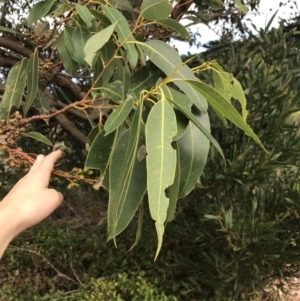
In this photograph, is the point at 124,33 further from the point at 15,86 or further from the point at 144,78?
the point at 15,86

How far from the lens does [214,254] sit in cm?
159

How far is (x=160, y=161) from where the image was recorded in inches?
19.0

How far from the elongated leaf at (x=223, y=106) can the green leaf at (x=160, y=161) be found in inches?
3.0

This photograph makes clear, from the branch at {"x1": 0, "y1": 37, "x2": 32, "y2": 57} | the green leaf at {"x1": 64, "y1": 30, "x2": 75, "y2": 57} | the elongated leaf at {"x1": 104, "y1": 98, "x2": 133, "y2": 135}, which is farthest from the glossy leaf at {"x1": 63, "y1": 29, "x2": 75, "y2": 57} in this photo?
the branch at {"x1": 0, "y1": 37, "x2": 32, "y2": 57}

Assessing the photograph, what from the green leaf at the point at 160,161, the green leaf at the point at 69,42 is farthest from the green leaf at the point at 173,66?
the green leaf at the point at 69,42

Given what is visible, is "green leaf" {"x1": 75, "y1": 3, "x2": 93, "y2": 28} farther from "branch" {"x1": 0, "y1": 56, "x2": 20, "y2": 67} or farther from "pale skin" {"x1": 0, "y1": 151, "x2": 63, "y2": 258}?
"branch" {"x1": 0, "y1": 56, "x2": 20, "y2": 67}

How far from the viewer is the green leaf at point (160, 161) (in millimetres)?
467

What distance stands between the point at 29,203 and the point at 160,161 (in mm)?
258

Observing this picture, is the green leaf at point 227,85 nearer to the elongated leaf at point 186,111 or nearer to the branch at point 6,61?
the elongated leaf at point 186,111

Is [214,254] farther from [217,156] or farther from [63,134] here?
[63,134]

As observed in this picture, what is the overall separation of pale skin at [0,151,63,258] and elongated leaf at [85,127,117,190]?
0.07m

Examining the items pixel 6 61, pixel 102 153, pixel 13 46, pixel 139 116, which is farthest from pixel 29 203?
pixel 6 61

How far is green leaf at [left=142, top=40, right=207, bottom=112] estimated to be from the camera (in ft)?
2.00

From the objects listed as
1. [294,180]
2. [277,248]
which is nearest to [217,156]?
[294,180]
